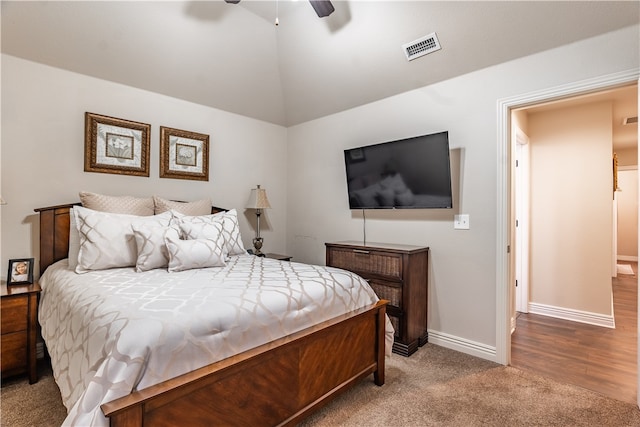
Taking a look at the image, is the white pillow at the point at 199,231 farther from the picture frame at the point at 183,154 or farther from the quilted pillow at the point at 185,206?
the picture frame at the point at 183,154

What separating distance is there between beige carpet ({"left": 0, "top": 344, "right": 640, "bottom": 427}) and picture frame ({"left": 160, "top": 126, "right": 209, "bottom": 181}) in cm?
194

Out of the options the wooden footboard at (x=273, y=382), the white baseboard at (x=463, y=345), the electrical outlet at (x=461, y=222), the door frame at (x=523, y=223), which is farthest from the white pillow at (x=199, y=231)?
the door frame at (x=523, y=223)

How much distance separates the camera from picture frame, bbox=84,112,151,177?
280 cm

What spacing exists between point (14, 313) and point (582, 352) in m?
4.27

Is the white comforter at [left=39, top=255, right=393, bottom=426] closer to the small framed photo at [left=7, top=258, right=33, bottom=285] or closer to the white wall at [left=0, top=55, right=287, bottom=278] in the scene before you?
the small framed photo at [left=7, top=258, right=33, bottom=285]

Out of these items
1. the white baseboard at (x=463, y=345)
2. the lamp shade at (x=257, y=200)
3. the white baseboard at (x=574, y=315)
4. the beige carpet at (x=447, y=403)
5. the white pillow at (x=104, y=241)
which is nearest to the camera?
the beige carpet at (x=447, y=403)

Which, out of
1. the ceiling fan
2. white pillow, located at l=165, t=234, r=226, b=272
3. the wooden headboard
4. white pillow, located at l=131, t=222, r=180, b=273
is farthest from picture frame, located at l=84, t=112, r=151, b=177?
the ceiling fan

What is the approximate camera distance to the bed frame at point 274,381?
116 centimetres

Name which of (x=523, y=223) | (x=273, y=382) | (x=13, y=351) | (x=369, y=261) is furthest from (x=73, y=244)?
(x=523, y=223)

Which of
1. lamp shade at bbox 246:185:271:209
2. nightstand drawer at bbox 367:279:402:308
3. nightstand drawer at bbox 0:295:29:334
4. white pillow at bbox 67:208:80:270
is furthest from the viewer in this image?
lamp shade at bbox 246:185:271:209

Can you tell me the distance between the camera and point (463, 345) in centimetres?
273

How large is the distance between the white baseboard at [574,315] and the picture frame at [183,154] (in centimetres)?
413

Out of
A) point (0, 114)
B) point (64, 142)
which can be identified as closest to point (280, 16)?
point (64, 142)

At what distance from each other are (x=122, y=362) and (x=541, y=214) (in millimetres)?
4281
